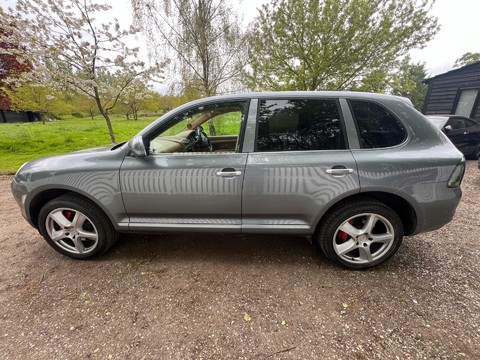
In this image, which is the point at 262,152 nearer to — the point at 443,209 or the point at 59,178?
the point at 443,209

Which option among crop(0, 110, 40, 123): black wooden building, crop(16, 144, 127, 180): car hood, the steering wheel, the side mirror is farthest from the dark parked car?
crop(0, 110, 40, 123): black wooden building

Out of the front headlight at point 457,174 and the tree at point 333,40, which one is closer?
the front headlight at point 457,174

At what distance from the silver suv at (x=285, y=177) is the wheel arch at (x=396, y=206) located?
0.04ft


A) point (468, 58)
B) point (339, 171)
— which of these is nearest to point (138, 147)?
point (339, 171)

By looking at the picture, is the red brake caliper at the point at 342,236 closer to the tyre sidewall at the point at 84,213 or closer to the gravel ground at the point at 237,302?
the gravel ground at the point at 237,302

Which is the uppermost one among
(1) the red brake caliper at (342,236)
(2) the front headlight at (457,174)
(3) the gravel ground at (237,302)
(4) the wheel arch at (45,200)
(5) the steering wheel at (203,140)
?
(5) the steering wheel at (203,140)

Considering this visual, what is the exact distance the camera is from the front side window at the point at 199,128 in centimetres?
221

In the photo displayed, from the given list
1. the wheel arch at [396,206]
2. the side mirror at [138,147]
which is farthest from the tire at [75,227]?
the wheel arch at [396,206]

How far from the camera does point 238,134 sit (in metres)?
2.17

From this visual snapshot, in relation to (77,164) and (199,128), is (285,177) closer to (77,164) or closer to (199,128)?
(199,128)

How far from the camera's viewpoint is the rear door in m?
1.99

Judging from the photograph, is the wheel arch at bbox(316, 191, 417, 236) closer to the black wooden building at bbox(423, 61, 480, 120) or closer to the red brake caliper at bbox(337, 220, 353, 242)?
the red brake caliper at bbox(337, 220, 353, 242)

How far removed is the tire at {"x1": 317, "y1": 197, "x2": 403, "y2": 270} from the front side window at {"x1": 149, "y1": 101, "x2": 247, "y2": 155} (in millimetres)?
1212

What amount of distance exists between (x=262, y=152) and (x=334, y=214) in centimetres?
92
